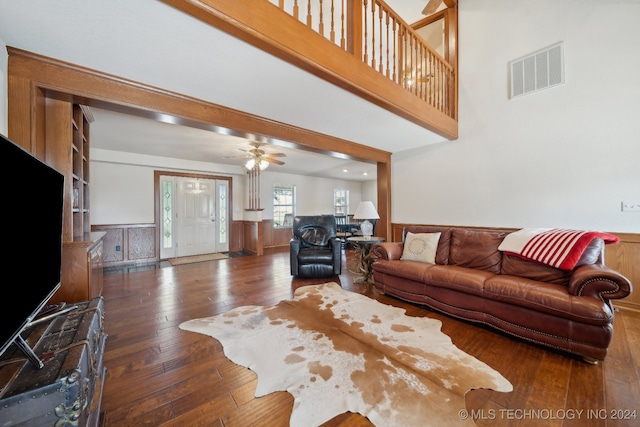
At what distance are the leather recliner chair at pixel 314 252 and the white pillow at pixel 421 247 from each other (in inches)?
46.3

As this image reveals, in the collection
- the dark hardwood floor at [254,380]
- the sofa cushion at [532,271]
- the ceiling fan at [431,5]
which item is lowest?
the dark hardwood floor at [254,380]

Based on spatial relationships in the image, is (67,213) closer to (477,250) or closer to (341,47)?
(341,47)

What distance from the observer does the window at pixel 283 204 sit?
24.3 ft

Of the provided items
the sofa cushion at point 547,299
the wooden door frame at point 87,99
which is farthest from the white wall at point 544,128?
the wooden door frame at point 87,99

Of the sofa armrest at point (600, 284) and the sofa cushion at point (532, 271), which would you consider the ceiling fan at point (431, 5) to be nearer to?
the sofa cushion at point (532, 271)

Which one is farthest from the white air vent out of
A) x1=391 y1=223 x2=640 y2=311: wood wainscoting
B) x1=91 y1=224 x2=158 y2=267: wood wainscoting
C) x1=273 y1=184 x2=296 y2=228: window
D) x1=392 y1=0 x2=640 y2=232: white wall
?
x1=91 y1=224 x2=158 y2=267: wood wainscoting

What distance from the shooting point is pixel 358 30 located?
230 cm

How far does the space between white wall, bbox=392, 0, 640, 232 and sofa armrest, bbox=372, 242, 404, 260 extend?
1.33 metres

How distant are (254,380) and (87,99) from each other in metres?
2.57

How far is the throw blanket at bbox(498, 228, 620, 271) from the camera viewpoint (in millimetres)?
2115

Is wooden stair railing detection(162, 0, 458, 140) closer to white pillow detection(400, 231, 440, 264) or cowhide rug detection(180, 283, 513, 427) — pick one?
white pillow detection(400, 231, 440, 264)

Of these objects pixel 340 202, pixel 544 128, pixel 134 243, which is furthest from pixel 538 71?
pixel 134 243

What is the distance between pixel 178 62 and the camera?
192 centimetres

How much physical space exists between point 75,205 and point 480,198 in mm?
5212
